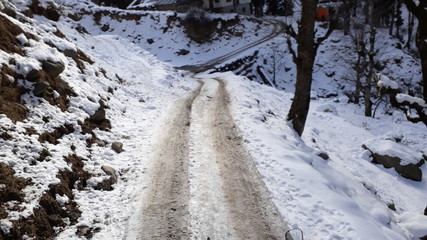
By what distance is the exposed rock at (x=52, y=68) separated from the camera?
10039 mm

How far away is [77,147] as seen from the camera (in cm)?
850

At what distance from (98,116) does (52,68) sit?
2.10m

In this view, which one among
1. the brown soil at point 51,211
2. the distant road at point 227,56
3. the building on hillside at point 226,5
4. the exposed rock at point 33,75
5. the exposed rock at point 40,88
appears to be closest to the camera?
the brown soil at point 51,211

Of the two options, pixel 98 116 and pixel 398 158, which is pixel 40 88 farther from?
pixel 398 158

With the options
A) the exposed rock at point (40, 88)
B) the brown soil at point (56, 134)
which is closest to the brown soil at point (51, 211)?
the brown soil at point (56, 134)

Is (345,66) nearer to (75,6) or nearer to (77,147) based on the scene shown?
(77,147)

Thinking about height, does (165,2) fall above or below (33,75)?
above

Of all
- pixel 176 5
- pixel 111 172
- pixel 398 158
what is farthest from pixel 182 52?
pixel 111 172

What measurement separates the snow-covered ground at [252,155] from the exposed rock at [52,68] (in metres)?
0.33

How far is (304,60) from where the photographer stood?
38.2 feet

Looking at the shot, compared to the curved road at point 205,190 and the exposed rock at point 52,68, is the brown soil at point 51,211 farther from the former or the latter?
the exposed rock at point 52,68

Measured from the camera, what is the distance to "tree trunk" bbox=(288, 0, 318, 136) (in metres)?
11.2

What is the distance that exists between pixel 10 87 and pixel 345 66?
132 feet

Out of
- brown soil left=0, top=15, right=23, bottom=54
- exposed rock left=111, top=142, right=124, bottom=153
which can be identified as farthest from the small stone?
exposed rock left=111, top=142, right=124, bottom=153
